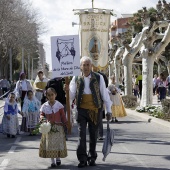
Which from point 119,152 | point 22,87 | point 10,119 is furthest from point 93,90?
point 22,87

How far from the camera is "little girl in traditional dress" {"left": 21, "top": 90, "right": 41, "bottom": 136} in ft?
48.2

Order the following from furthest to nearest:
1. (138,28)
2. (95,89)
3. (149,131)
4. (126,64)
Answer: (138,28)
(126,64)
(149,131)
(95,89)

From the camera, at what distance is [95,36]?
29750 millimetres

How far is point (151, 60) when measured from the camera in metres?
22.5

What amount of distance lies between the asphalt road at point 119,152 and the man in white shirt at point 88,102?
32 cm

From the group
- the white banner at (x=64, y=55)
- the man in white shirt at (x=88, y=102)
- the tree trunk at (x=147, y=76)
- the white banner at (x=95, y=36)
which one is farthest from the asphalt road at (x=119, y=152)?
the white banner at (x=95, y=36)

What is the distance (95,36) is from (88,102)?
20.8m

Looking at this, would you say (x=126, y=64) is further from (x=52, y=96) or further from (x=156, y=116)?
(x=52, y=96)

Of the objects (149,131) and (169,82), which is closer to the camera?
(149,131)

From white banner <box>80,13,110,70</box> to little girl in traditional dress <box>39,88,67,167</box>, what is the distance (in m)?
20.0

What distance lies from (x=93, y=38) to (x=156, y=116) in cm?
1189

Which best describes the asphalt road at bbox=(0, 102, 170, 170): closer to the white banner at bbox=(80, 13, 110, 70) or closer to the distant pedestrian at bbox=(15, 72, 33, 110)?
the distant pedestrian at bbox=(15, 72, 33, 110)

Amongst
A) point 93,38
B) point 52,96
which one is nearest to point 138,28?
point 93,38

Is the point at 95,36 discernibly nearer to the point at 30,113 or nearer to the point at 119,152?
the point at 30,113
